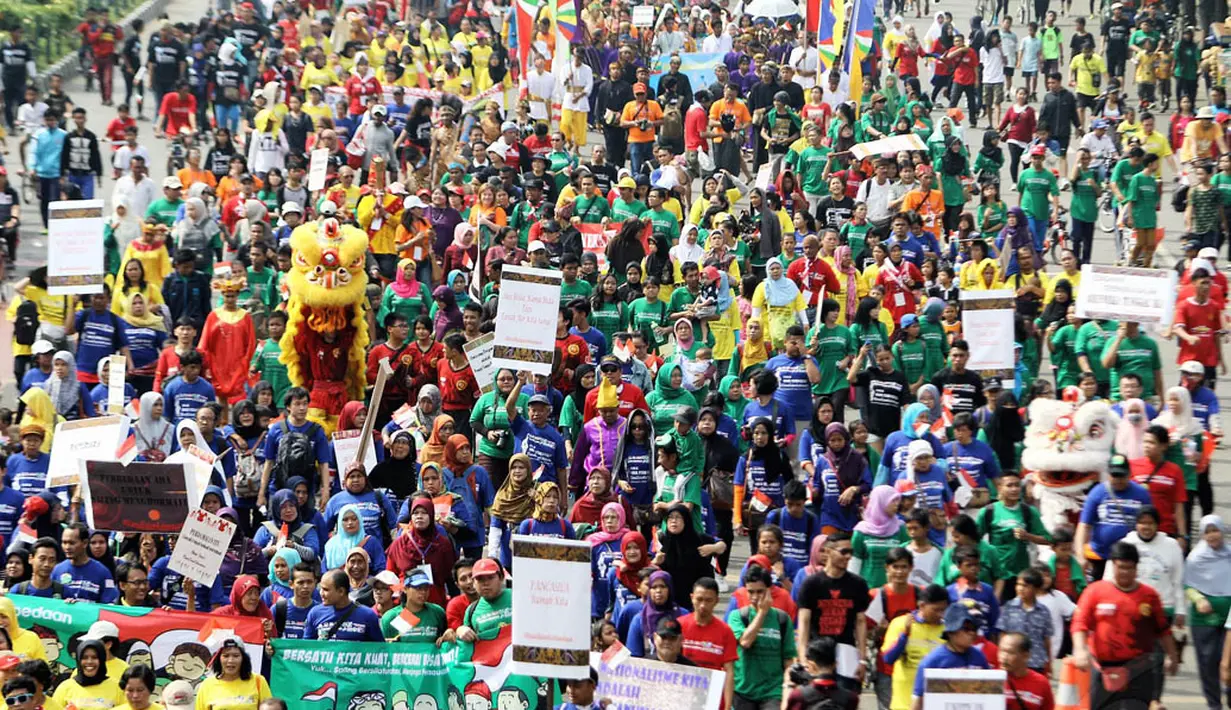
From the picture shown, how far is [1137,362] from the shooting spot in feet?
59.3

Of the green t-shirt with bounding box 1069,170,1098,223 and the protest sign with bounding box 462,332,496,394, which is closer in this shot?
the protest sign with bounding box 462,332,496,394

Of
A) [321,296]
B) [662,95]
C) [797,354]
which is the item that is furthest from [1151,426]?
[662,95]

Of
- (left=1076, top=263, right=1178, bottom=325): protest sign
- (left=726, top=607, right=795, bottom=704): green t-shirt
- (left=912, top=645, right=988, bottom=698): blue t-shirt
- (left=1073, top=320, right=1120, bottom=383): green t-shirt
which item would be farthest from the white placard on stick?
(left=912, top=645, right=988, bottom=698): blue t-shirt

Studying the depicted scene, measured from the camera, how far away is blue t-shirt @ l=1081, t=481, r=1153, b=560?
15148 millimetres

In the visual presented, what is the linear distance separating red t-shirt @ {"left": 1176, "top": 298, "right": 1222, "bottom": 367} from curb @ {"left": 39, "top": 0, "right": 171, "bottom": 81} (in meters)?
20.3

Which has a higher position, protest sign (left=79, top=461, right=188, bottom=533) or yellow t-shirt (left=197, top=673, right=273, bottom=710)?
protest sign (left=79, top=461, right=188, bottom=533)

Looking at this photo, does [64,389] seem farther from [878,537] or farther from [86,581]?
[878,537]

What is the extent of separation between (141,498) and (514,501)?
2.49 metres

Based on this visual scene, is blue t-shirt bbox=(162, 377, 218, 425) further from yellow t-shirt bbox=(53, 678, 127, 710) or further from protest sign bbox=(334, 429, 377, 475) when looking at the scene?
yellow t-shirt bbox=(53, 678, 127, 710)

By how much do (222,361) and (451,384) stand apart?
2145mm

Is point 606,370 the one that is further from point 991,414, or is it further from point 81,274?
point 81,274

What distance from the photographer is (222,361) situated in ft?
63.4

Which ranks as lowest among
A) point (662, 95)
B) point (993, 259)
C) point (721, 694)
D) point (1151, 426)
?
point (721, 694)

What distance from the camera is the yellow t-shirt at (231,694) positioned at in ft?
43.8
